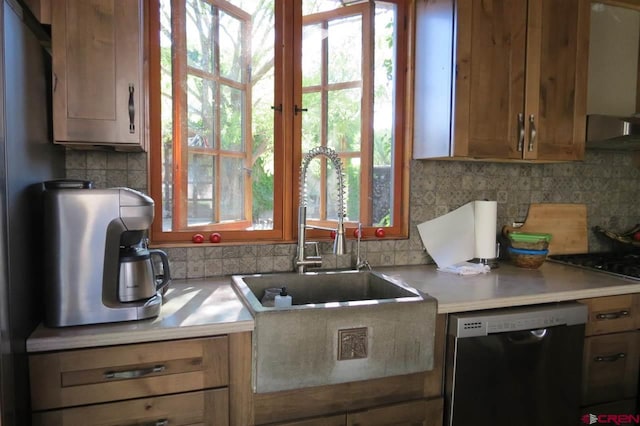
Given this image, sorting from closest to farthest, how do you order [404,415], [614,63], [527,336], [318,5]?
[404,415] < [527,336] < [318,5] < [614,63]

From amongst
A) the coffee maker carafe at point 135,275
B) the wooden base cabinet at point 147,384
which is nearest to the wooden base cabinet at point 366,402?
the wooden base cabinet at point 147,384

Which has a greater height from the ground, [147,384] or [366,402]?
[147,384]

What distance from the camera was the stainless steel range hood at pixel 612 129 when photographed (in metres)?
2.01

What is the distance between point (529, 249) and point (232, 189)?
4.87 feet

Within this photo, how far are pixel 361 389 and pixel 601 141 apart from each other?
1737mm

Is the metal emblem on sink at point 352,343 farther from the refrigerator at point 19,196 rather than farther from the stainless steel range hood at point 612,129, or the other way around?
the stainless steel range hood at point 612,129

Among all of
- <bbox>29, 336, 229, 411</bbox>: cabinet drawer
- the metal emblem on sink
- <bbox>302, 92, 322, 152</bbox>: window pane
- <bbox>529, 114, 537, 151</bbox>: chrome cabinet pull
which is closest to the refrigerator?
<bbox>29, 336, 229, 411</bbox>: cabinet drawer


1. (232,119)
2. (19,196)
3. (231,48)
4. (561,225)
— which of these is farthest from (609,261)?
(19,196)

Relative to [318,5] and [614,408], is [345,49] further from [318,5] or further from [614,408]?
[614,408]

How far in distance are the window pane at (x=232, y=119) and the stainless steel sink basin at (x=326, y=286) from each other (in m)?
0.61

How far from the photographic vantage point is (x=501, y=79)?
1928 mm

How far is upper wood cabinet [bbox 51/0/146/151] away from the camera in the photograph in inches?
51.9

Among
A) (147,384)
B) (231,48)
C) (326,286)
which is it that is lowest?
(147,384)

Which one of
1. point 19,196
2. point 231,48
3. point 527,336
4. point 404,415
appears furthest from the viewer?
point 231,48
